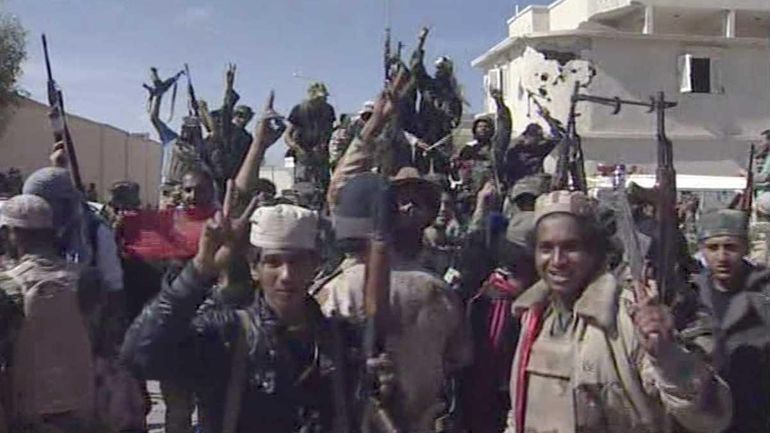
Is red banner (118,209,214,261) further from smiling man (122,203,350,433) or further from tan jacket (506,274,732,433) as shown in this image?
tan jacket (506,274,732,433)

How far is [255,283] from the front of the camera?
133 inches

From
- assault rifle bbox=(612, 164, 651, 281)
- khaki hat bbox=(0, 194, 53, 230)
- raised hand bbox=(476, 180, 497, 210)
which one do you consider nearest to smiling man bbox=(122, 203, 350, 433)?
khaki hat bbox=(0, 194, 53, 230)

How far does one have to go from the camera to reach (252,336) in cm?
304

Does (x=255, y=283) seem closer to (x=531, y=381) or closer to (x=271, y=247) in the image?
(x=271, y=247)

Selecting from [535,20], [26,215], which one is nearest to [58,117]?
[26,215]

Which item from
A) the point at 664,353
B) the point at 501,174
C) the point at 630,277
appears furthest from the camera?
the point at 501,174

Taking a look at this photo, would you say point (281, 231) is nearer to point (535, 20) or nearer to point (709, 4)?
point (709, 4)

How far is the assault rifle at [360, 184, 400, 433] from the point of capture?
3250 millimetres

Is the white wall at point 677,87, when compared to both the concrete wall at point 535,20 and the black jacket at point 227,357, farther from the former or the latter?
the black jacket at point 227,357

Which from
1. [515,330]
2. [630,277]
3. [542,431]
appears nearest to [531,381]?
[542,431]

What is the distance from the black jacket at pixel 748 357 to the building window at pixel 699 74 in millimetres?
22837

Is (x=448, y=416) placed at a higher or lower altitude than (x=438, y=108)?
lower

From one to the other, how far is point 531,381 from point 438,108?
4.63 m

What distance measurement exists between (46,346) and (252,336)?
2.96 ft
